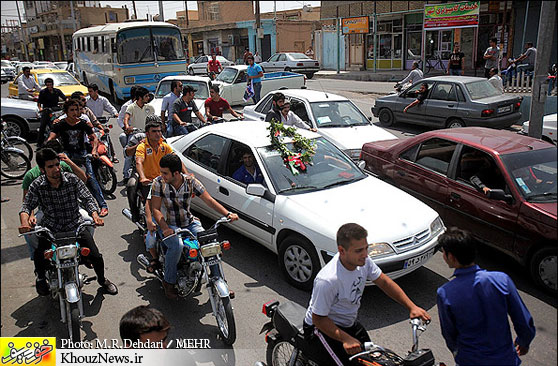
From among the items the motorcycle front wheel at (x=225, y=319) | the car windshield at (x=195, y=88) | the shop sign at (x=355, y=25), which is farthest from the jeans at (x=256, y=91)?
the shop sign at (x=355, y=25)

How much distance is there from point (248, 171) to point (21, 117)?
A: 8.32m

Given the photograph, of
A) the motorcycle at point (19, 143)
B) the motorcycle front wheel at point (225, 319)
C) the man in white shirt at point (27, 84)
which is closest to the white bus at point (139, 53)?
the man in white shirt at point (27, 84)

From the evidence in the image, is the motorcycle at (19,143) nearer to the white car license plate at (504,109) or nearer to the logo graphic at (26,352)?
the logo graphic at (26,352)

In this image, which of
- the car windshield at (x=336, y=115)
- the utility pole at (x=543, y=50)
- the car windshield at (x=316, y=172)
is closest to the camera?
the utility pole at (x=543, y=50)

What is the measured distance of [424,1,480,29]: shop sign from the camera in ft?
70.7

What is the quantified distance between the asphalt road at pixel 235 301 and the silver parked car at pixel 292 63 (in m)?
10.7

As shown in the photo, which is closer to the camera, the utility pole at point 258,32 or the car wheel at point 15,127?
the utility pole at point 258,32

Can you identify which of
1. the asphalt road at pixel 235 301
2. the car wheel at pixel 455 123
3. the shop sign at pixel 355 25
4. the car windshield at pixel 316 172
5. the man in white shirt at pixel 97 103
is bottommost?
the asphalt road at pixel 235 301

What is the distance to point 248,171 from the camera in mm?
5793

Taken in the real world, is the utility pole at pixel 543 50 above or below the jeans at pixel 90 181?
above

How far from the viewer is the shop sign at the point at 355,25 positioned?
85.8ft

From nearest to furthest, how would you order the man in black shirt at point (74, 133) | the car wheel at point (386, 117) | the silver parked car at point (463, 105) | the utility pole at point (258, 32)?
the man in black shirt at point (74, 133) → the utility pole at point (258, 32) → the silver parked car at point (463, 105) → the car wheel at point (386, 117)

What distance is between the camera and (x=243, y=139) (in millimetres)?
5953

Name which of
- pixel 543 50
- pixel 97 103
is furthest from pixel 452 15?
pixel 543 50
